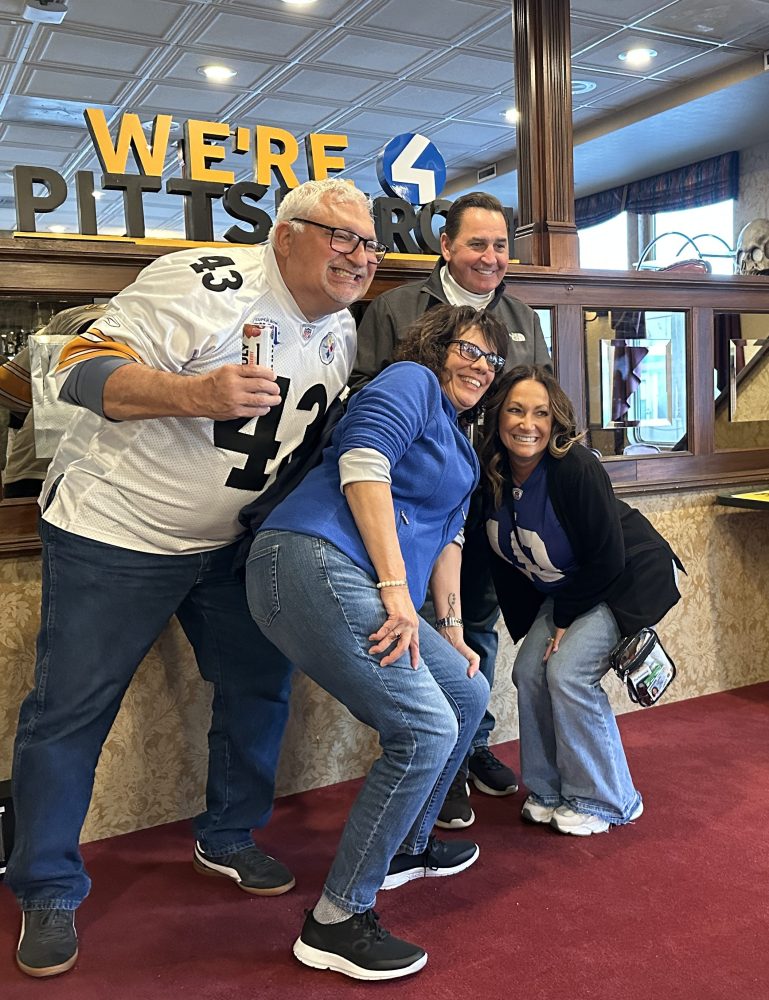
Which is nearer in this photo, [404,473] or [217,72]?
[404,473]

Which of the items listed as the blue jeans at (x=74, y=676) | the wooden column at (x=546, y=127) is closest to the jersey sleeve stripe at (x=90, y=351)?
the blue jeans at (x=74, y=676)

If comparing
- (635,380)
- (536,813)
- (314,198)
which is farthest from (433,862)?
(635,380)

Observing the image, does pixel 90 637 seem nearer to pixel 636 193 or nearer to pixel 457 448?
pixel 457 448

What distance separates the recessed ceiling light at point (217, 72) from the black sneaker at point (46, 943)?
16.7 ft

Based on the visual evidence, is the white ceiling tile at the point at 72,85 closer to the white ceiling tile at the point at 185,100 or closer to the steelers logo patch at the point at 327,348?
the white ceiling tile at the point at 185,100

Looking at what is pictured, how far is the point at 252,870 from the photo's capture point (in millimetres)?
2303

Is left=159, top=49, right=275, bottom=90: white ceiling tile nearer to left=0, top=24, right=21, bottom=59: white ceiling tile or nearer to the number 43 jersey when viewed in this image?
left=0, top=24, right=21, bottom=59: white ceiling tile

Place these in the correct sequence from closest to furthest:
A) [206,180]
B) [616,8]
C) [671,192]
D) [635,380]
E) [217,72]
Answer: [206,180], [635,380], [616,8], [217,72], [671,192]

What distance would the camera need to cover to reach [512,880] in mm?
2326

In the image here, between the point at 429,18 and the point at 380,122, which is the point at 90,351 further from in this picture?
the point at 380,122

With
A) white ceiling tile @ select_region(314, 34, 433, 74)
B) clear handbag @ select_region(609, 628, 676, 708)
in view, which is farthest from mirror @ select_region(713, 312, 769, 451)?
white ceiling tile @ select_region(314, 34, 433, 74)

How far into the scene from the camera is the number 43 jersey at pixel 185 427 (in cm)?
192

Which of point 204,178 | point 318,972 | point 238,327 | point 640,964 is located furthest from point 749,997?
point 204,178

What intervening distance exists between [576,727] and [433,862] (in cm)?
52
